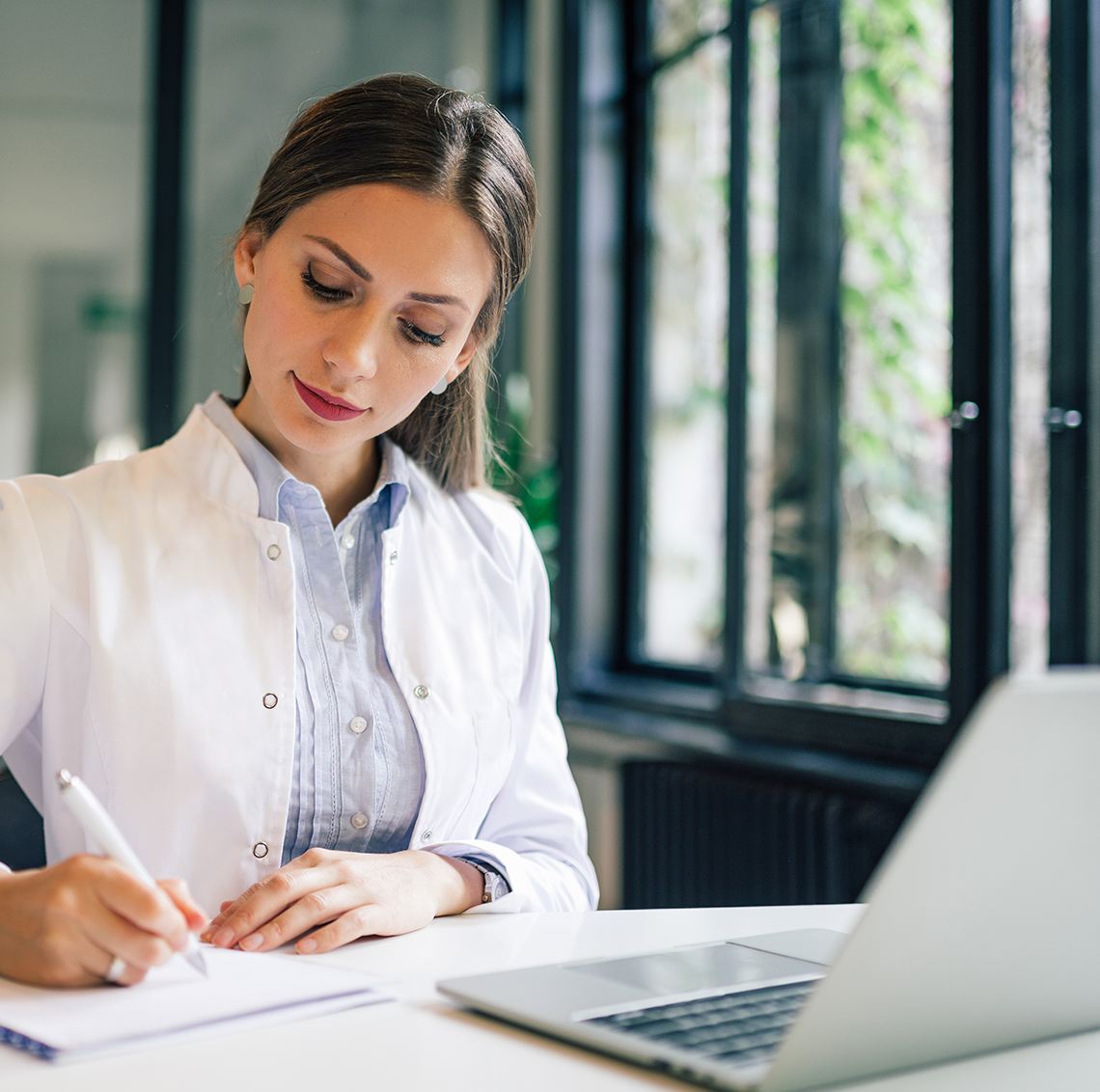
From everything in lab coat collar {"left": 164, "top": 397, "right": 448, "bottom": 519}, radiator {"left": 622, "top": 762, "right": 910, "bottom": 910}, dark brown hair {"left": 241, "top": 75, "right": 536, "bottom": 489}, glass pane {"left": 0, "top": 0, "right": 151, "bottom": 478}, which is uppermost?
glass pane {"left": 0, "top": 0, "right": 151, "bottom": 478}

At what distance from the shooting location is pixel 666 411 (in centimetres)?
365

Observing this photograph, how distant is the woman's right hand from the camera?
732 mm

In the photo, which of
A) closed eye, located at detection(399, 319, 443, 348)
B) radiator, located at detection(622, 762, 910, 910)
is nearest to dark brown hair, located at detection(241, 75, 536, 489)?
closed eye, located at detection(399, 319, 443, 348)

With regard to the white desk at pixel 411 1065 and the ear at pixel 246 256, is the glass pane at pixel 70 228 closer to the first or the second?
the ear at pixel 246 256

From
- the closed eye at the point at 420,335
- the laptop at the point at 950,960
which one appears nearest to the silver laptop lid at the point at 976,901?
the laptop at the point at 950,960

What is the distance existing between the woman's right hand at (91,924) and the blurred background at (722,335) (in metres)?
0.94

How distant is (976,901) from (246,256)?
1022mm

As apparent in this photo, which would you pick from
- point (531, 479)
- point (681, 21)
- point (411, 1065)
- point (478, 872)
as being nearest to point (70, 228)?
point (531, 479)

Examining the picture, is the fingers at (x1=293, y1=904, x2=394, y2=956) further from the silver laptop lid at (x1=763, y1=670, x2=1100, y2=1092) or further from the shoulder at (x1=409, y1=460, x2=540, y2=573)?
the shoulder at (x1=409, y1=460, x2=540, y2=573)

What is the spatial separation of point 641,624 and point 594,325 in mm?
900

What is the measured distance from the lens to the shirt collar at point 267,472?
1.29 m

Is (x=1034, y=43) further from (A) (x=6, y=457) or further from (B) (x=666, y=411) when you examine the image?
(A) (x=6, y=457)

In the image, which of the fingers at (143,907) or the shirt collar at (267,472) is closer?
the fingers at (143,907)

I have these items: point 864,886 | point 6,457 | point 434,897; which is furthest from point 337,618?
point 6,457
